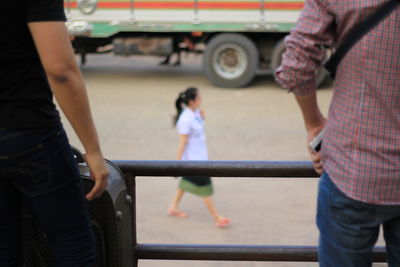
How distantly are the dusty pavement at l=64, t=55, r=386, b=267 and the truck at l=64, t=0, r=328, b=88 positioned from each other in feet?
1.90

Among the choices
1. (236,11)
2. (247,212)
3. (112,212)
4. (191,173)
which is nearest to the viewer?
(112,212)

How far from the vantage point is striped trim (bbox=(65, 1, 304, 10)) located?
1159 cm

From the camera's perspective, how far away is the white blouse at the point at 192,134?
5719 mm

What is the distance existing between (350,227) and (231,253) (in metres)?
0.92

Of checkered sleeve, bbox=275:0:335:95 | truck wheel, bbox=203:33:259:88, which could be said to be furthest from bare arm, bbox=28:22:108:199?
truck wheel, bbox=203:33:259:88

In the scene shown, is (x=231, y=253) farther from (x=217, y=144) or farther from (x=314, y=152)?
(x=217, y=144)

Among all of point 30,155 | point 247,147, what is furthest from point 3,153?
point 247,147

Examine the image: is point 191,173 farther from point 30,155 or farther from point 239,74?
point 239,74

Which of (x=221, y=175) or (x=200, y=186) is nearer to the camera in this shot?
(x=221, y=175)

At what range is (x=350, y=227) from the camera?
187cm

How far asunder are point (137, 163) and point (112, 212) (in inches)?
13.3

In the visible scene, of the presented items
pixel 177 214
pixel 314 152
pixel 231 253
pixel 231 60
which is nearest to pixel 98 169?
pixel 314 152

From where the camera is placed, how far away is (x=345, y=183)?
72.4 inches

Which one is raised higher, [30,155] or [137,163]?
[30,155]
